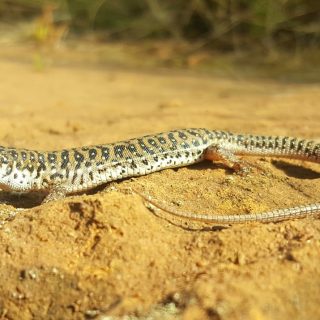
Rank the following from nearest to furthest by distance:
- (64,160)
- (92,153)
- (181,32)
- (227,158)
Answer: (64,160) < (92,153) < (227,158) < (181,32)

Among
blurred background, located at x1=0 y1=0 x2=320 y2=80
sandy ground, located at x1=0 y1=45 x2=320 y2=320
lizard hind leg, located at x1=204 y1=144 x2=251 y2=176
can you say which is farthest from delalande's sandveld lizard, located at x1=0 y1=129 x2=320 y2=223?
blurred background, located at x1=0 y1=0 x2=320 y2=80

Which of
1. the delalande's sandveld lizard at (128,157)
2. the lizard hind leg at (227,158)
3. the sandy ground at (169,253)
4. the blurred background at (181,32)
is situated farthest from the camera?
the blurred background at (181,32)

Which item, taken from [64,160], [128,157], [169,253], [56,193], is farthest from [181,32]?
[169,253]

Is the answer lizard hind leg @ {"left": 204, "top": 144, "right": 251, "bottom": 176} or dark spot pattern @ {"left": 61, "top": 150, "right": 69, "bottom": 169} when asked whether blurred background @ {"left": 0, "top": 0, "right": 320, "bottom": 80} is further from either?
dark spot pattern @ {"left": 61, "top": 150, "right": 69, "bottom": 169}

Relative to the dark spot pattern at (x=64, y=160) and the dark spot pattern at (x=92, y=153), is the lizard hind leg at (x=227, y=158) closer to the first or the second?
the dark spot pattern at (x=92, y=153)

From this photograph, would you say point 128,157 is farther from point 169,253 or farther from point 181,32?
point 181,32

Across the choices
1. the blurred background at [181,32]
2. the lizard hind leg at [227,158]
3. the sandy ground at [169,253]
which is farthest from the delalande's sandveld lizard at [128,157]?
the blurred background at [181,32]

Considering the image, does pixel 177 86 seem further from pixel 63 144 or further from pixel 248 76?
pixel 63 144
